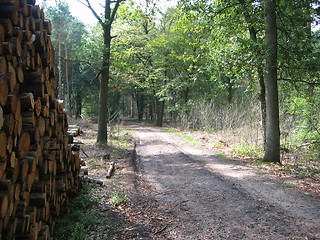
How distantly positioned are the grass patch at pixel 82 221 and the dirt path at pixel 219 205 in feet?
1.98

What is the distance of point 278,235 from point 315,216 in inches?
45.3

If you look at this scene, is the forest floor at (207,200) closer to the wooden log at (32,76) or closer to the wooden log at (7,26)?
the wooden log at (32,76)

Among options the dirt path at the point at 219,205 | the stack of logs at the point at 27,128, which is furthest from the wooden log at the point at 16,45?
the dirt path at the point at 219,205

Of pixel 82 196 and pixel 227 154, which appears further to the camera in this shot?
pixel 227 154

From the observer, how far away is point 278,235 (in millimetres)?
3838

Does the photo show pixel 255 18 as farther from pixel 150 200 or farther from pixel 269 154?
pixel 150 200

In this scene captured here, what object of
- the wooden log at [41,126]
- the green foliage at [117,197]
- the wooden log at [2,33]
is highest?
the wooden log at [2,33]

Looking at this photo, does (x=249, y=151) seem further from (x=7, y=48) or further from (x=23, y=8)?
(x=7, y=48)

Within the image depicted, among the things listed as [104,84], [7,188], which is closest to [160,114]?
[104,84]

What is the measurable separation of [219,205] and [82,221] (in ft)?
8.29

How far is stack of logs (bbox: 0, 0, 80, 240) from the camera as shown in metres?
2.56

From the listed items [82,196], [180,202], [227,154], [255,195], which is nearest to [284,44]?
[227,154]

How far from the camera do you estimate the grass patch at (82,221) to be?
145 inches

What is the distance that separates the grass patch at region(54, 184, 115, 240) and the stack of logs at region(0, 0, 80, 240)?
0.19 metres
